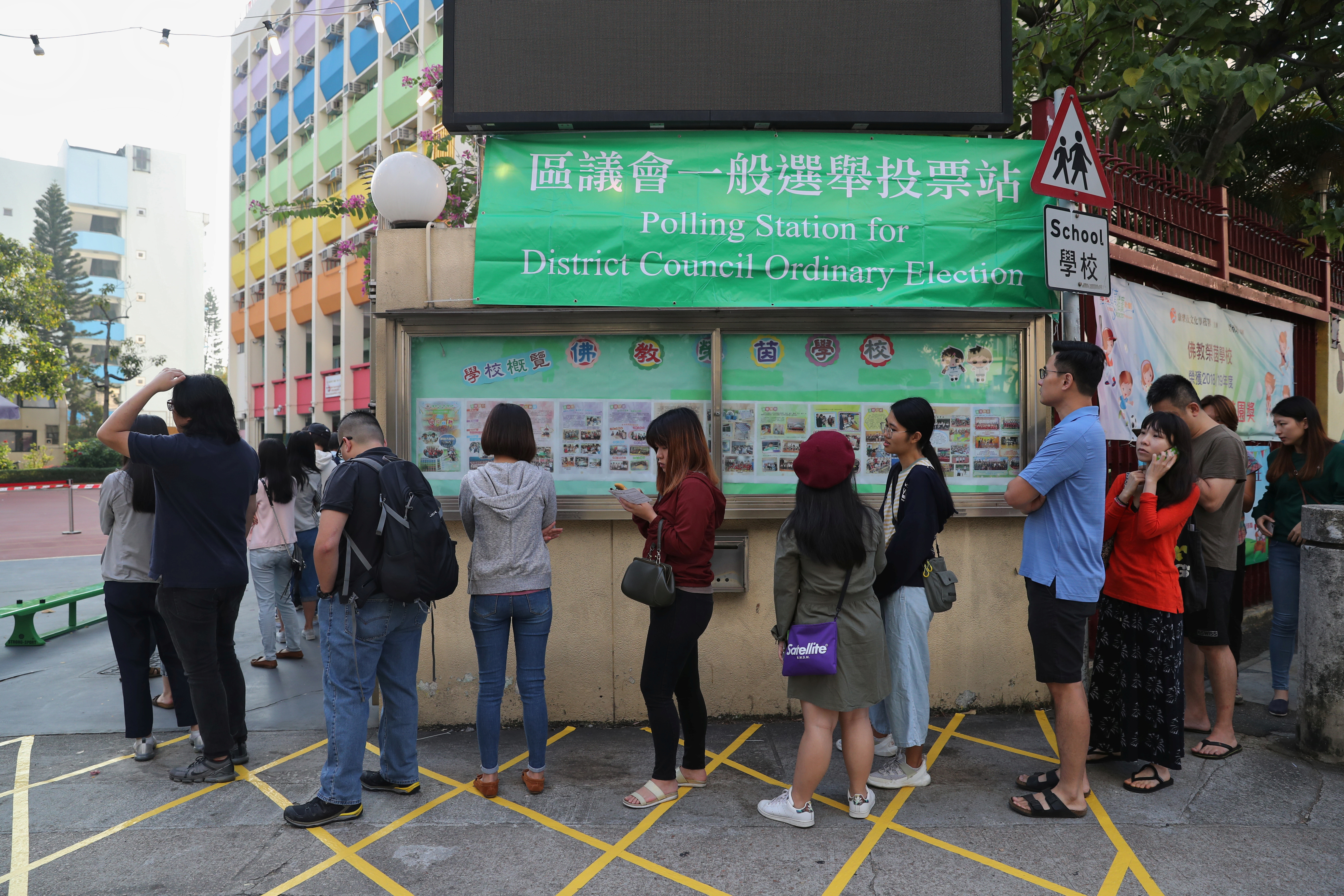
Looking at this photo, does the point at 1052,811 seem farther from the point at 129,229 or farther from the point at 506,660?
the point at 129,229

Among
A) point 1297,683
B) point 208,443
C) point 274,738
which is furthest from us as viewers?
point 1297,683

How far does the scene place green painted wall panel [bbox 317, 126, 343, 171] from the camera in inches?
1162

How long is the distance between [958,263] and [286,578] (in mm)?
5268

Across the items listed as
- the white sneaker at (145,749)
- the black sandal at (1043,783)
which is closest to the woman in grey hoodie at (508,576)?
the white sneaker at (145,749)

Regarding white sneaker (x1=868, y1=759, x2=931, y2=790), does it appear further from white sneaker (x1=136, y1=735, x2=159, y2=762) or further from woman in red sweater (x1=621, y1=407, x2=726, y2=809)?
white sneaker (x1=136, y1=735, x2=159, y2=762)

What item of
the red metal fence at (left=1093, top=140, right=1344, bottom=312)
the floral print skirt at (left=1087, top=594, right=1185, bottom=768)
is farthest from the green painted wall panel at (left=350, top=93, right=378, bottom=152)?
the floral print skirt at (left=1087, top=594, right=1185, bottom=768)

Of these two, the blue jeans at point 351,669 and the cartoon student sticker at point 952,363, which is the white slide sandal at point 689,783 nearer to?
the blue jeans at point 351,669

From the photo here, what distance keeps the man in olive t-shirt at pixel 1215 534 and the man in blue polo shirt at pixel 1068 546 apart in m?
0.99

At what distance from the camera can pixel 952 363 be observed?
5.22m

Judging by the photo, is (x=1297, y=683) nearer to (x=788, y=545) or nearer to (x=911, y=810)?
(x=911, y=810)

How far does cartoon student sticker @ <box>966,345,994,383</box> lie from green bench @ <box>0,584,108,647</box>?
6819mm

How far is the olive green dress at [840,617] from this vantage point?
3557 millimetres

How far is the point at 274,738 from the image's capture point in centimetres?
486

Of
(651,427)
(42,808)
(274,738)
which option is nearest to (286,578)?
(274,738)
